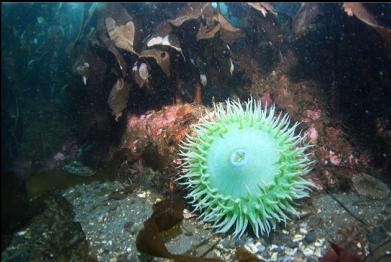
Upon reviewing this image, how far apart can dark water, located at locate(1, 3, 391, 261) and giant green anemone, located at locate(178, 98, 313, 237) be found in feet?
1.49

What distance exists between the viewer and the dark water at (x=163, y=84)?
387 centimetres

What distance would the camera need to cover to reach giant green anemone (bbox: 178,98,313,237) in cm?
303

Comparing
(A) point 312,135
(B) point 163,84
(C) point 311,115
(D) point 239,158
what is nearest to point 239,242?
(D) point 239,158

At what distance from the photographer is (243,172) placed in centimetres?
301

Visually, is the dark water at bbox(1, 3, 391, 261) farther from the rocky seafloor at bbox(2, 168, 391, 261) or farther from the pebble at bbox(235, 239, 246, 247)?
the pebble at bbox(235, 239, 246, 247)

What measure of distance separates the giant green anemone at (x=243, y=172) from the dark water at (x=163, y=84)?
46cm

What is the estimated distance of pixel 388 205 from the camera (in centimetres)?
348

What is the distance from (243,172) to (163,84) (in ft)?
5.80

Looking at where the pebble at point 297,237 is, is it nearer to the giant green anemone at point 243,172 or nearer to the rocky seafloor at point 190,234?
the rocky seafloor at point 190,234

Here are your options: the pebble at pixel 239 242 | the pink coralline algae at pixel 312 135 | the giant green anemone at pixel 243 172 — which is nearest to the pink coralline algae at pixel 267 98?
the pink coralline algae at pixel 312 135

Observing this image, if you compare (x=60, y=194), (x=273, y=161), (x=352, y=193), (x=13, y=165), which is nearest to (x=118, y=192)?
(x=60, y=194)

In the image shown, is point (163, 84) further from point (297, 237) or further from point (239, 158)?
point (297, 237)

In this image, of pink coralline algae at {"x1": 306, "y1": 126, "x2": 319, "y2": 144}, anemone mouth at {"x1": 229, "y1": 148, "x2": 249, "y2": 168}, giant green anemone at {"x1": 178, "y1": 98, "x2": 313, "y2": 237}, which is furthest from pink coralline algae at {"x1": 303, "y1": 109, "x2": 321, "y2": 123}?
anemone mouth at {"x1": 229, "y1": 148, "x2": 249, "y2": 168}

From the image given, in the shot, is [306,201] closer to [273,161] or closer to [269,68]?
[273,161]
